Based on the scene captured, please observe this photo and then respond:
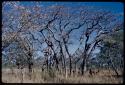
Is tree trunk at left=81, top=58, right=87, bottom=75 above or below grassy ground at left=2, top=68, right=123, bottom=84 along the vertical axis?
above

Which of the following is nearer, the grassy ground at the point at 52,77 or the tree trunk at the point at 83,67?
the grassy ground at the point at 52,77

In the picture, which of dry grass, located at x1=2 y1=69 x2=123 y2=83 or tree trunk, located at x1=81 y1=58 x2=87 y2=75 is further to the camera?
tree trunk, located at x1=81 y1=58 x2=87 y2=75

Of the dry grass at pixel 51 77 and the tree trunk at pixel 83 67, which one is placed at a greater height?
the tree trunk at pixel 83 67

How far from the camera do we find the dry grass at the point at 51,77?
25.9 feet

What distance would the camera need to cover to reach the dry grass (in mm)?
7906

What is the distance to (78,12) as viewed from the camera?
8117 millimetres

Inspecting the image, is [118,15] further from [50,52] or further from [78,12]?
[50,52]

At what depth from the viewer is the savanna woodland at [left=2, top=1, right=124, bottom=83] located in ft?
26.1

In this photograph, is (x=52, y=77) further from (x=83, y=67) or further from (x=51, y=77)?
(x=83, y=67)

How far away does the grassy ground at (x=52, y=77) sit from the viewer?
7902mm

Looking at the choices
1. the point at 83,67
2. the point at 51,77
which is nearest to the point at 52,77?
the point at 51,77

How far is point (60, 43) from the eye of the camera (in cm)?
816

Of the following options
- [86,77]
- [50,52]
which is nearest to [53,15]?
[50,52]

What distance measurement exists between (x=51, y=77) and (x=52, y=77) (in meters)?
0.02
